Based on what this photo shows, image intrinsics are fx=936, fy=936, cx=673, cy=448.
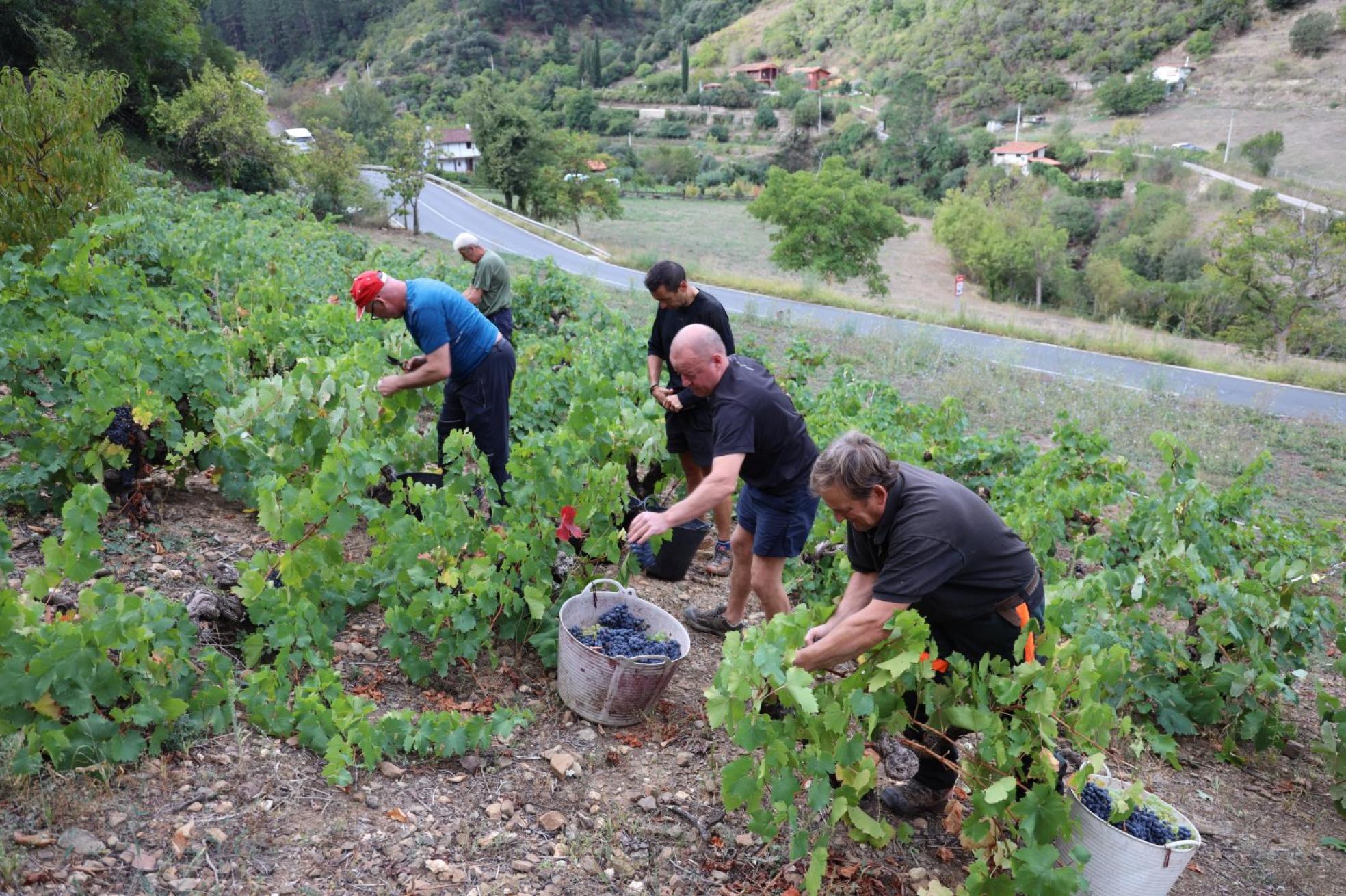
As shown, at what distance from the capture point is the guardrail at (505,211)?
34.2 meters

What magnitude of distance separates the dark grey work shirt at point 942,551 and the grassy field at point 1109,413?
675cm

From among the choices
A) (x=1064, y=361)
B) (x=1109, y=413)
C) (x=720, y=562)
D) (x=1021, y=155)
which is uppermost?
(x=720, y=562)

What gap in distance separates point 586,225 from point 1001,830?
48.8 meters

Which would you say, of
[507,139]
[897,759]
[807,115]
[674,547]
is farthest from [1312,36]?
[897,759]

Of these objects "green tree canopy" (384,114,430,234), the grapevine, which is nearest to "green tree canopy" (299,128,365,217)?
"green tree canopy" (384,114,430,234)

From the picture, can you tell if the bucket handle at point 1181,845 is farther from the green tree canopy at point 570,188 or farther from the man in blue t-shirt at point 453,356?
the green tree canopy at point 570,188

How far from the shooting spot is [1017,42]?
8556 centimetres

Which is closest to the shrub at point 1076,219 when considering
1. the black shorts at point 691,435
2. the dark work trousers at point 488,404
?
the black shorts at point 691,435

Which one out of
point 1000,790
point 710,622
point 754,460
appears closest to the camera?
point 1000,790

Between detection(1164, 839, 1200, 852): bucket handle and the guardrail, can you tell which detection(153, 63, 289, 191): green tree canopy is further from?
detection(1164, 839, 1200, 852): bucket handle

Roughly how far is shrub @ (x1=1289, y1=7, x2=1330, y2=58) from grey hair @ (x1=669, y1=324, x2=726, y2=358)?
89.0m

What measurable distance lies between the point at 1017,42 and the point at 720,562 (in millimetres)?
93636

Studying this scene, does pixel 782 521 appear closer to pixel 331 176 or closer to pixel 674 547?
pixel 674 547

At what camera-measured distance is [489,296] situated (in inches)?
295
